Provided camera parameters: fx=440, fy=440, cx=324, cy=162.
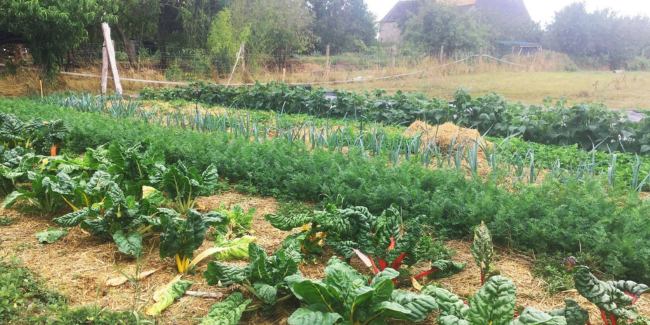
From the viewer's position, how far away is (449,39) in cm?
963

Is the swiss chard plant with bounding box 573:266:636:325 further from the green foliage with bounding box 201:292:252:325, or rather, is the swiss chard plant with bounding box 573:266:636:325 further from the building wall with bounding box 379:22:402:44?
the building wall with bounding box 379:22:402:44

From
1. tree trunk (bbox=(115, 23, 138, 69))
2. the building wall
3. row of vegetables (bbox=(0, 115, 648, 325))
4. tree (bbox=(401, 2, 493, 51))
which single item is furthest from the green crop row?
tree trunk (bbox=(115, 23, 138, 69))

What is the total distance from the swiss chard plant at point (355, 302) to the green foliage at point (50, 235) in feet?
5.51

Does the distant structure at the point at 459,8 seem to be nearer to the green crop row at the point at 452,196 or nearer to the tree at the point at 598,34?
the tree at the point at 598,34

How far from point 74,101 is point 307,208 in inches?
240

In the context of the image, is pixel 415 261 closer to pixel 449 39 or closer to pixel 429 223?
pixel 429 223

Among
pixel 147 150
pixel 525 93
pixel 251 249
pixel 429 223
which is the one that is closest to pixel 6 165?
pixel 147 150

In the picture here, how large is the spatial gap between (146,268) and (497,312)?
1702 mm

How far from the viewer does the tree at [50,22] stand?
32.4ft

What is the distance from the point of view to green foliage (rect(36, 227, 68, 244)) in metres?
2.52

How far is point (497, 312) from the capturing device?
59.8 inches

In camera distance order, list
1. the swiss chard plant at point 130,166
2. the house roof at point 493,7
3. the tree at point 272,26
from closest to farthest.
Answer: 1. the swiss chard plant at point 130,166
2. the house roof at point 493,7
3. the tree at point 272,26

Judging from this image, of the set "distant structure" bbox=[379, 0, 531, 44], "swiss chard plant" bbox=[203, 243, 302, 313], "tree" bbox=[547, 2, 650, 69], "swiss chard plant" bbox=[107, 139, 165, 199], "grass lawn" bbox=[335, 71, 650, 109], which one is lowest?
"swiss chard plant" bbox=[203, 243, 302, 313]

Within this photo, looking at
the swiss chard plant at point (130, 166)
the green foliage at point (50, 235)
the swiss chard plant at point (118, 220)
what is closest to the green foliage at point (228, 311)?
the swiss chard plant at point (118, 220)
